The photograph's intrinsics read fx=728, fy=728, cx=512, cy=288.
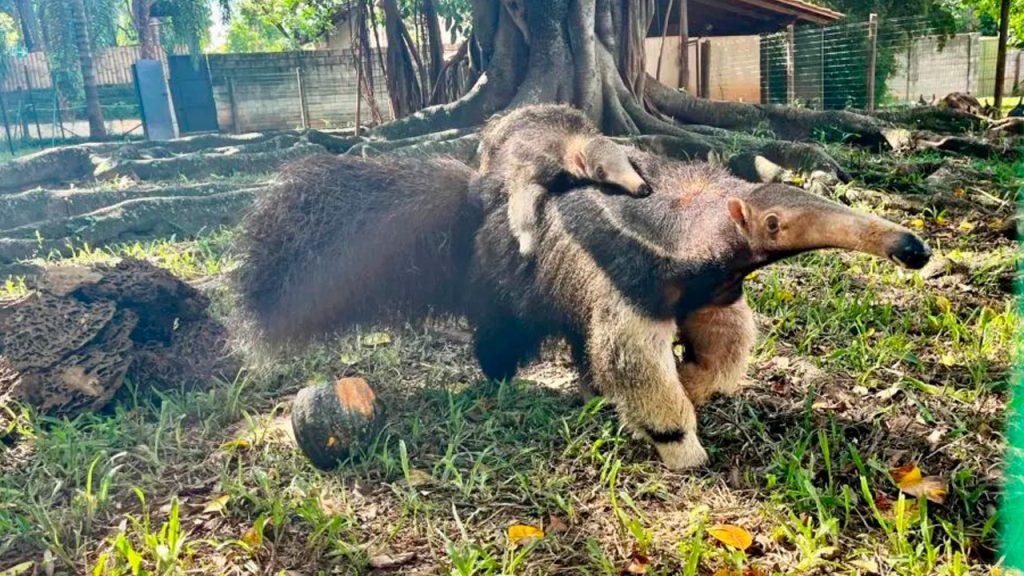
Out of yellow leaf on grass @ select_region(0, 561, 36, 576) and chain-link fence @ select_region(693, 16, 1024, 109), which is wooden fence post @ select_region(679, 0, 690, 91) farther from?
yellow leaf on grass @ select_region(0, 561, 36, 576)

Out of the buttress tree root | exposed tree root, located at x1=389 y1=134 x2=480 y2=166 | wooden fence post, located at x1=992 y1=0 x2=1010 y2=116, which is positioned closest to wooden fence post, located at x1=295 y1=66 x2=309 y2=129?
the buttress tree root

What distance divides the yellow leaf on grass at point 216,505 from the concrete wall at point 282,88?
17272 millimetres

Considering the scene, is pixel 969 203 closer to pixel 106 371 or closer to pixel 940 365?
pixel 940 365

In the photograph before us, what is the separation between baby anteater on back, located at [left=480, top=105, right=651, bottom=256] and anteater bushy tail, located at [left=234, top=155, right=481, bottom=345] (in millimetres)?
294

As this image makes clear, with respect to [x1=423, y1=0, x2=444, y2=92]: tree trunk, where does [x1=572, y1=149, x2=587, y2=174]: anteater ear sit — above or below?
below

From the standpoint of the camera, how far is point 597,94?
7.56m

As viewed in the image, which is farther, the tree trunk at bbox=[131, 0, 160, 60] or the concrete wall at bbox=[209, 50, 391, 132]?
the tree trunk at bbox=[131, 0, 160, 60]

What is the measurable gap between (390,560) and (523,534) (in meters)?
0.41

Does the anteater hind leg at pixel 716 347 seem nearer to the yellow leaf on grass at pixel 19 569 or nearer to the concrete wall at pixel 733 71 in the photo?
the yellow leaf on grass at pixel 19 569

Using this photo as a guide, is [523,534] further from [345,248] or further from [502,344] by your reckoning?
[345,248]

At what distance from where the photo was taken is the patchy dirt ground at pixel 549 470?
2148 millimetres

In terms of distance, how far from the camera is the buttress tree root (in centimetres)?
704

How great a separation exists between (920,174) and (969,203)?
1023mm

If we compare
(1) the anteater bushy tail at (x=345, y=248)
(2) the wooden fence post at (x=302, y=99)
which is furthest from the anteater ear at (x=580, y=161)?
(2) the wooden fence post at (x=302, y=99)
